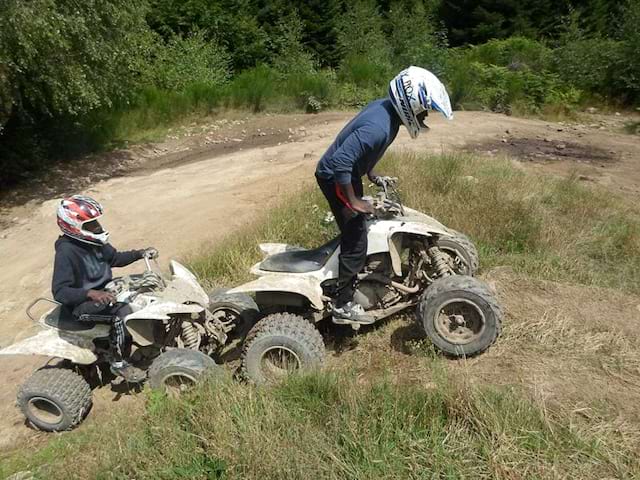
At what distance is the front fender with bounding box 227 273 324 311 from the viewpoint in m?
4.39

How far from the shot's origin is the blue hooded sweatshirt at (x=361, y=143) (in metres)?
4.04

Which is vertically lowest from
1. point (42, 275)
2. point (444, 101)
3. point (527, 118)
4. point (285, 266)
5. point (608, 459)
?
point (527, 118)

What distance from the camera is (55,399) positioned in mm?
4324

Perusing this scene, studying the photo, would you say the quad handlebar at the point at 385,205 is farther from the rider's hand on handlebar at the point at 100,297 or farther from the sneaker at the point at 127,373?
the sneaker at the point at 127,373

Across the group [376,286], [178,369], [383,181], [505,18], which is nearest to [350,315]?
[376,286]

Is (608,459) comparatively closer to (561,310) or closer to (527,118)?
(561,310)

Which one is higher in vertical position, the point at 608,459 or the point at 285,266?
the point at 285,266

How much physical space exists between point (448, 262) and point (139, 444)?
282 centimetres

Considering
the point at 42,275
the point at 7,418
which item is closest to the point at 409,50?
the point at 42,275

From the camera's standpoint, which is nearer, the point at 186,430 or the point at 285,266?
the point at 186,430

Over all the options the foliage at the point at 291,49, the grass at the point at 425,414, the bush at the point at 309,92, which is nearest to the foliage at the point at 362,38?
the foliage at the point at 291,49

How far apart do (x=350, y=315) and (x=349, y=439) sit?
1.46 meters

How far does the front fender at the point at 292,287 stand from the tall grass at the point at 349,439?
0.85 meters

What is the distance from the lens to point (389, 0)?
109 feet
